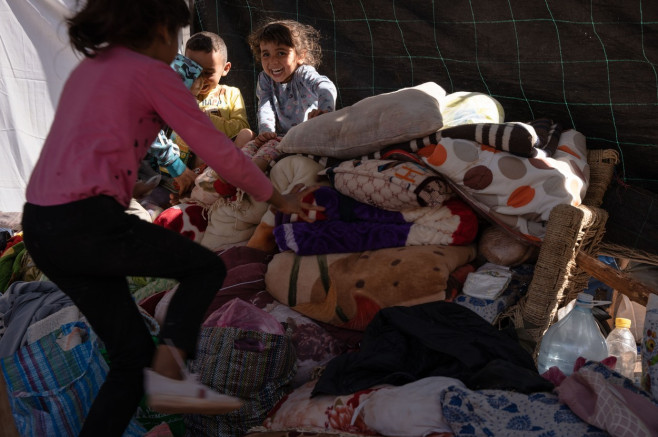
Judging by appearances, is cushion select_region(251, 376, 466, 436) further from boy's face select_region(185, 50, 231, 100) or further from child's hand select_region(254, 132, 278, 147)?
boy's face select_region(185, 50, 231, 100)

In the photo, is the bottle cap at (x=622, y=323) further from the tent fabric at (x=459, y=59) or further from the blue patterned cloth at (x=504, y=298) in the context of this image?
the blue patterned cloth at (x=504, y=298)

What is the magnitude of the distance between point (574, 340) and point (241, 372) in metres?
1.30

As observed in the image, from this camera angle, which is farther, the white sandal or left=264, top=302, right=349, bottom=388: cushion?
left=264, top=302, right=349, bottom=388: cushion

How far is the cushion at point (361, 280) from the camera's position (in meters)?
2.53

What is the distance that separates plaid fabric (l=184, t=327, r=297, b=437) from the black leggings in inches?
23.0

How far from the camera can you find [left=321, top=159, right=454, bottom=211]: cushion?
264cm

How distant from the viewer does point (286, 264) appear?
2820mm

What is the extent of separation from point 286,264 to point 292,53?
59.3 inches

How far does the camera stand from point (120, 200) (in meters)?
1.59

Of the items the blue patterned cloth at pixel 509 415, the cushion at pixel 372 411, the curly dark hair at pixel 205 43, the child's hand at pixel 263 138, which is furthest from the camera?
the curly dark hair at pixel 205 43

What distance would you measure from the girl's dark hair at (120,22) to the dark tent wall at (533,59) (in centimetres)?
200

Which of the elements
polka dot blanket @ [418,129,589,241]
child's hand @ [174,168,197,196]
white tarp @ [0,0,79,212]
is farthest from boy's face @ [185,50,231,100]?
polka dot blanket @ [418,129,589,241]

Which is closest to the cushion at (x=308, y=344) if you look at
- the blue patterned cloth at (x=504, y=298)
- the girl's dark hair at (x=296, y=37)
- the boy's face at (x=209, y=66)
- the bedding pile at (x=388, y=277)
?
the bedding pile at (x=388, y=277)

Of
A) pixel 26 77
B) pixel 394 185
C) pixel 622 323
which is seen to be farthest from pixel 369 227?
pixel 26 77
